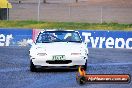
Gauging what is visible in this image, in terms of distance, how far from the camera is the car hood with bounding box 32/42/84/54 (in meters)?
17.8

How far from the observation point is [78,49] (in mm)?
17969

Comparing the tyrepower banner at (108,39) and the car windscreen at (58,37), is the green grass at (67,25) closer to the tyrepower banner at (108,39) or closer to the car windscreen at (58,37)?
the tyrepower banner at (108,39)

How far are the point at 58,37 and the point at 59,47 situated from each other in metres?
1.52

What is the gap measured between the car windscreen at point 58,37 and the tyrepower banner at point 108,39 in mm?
12323

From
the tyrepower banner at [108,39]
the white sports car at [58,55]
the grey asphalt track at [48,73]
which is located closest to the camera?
→ the grey asphalt track at [48,73]

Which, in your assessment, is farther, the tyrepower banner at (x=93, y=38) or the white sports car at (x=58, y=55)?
the tyrepower banner at (x=93, y=38)

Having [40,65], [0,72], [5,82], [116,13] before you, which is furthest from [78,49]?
[116,13]

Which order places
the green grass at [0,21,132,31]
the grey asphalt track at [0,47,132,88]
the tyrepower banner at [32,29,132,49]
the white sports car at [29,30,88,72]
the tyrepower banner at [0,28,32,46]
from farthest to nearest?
the green grass at [0,21,132,31] → the tyrepower banner at [0,28,32,46] → the tyrepower banner at [32,29,132,49] → the white sports car at [29,30,88,72] → the grey asphalt track at [0,47,132,88]

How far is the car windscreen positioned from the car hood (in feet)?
1.90

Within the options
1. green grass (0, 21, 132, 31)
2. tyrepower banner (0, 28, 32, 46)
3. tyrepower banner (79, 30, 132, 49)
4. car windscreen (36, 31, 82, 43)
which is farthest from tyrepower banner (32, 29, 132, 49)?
car windscreen (36, 31, 82, 43)

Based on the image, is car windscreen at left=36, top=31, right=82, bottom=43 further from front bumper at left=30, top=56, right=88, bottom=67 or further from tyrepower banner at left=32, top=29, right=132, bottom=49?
tyrepower banner at left=32, top=29, right=132, bottom=49

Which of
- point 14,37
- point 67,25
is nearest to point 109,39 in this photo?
point 14,37

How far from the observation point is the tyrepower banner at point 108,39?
3194 cm

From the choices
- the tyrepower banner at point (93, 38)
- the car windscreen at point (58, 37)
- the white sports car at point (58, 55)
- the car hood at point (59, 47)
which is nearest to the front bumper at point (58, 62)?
the white sports car at point (58, 55)
